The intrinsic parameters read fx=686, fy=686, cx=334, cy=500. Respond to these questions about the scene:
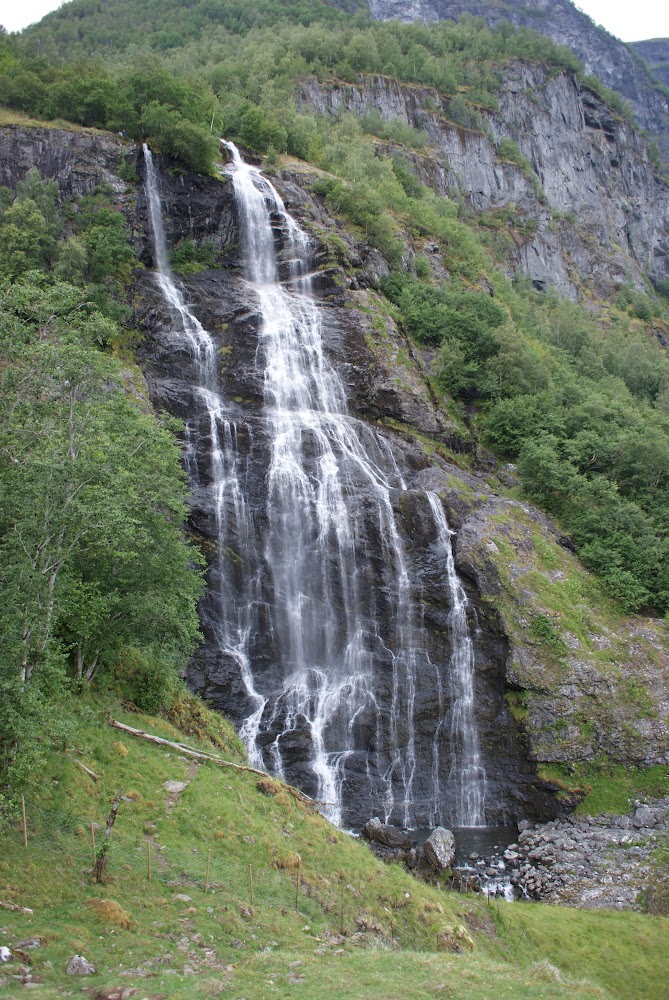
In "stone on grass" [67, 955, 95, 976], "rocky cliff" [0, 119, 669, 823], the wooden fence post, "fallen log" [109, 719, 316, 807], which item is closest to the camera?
"stone on grass" [67, 955, 95, 976]

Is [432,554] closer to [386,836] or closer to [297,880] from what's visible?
[386,836]

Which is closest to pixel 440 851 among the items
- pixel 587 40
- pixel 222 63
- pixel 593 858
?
pixel 593 858

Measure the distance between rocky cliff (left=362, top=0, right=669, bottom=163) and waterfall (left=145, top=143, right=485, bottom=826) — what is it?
427 ft

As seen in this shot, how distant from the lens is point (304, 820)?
55.7 feet

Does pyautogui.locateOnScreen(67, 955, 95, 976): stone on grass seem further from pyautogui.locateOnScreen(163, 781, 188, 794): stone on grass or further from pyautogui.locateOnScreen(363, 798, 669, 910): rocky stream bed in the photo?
pyautogui.locateOnScreen(363, 798, 669, 910): rocky stream bed

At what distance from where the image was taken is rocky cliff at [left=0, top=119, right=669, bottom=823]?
25.4 metres

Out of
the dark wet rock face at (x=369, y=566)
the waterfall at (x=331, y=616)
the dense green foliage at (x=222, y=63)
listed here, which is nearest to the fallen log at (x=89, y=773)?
the waterfall at (x=331, y=616)

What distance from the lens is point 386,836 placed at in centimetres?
2073

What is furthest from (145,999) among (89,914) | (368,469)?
(368,469)

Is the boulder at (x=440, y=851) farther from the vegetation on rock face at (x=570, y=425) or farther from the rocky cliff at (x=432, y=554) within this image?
Answer: the vegetation on rock face at (x=570, y=425)

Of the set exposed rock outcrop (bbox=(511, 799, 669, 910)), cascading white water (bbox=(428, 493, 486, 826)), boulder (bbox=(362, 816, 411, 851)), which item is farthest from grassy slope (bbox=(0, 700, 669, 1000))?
cascading white water (bbox=(428, 493, 486, 826))

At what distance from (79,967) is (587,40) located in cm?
17196

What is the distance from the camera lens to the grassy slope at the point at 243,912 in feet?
33.4

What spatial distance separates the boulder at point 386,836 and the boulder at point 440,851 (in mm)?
802
